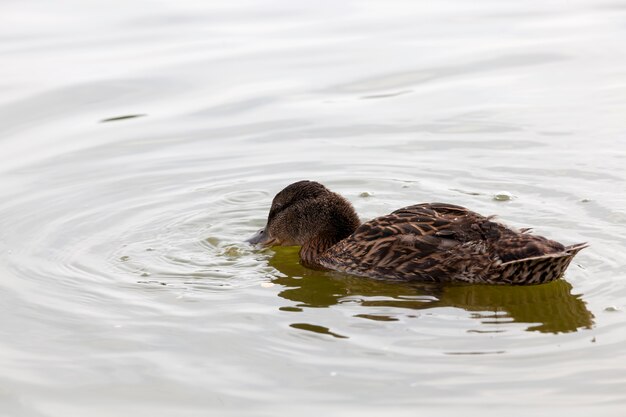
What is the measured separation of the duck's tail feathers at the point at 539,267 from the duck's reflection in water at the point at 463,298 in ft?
0.47

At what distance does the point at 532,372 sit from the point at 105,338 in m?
3.23

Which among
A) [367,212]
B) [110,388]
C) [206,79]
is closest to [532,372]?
[110,388]

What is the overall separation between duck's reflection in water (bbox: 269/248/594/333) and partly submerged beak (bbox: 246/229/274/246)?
34.0 inches

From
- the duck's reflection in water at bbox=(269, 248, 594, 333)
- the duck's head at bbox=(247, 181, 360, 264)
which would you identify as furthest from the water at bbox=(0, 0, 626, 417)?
the duck's head at bbox=(247, 181, 360, 264)

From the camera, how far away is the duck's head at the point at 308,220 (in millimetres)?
11250

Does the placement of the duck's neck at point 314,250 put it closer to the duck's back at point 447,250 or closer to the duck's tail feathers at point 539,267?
the duck's back at point 447,250

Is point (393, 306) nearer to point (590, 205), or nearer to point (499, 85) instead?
point (590, 205)

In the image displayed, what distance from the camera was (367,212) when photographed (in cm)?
1202

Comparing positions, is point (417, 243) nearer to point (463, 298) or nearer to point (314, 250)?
point (463, 298)

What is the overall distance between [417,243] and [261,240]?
1890 millimetres

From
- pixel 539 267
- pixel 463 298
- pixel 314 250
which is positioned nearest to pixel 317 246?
pixel 314 250

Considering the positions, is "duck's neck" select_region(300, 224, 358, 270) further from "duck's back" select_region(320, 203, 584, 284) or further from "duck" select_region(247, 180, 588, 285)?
"duck's back" select_region(320, 203, 584, 284)

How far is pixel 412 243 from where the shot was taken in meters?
10.2

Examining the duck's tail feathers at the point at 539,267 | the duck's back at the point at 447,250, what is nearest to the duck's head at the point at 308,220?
the duck's back at the point at 447,250
